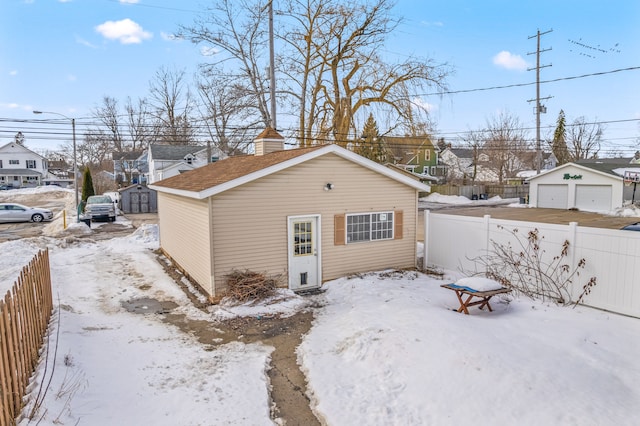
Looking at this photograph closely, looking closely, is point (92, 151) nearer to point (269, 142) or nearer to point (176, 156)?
point (176, 156)

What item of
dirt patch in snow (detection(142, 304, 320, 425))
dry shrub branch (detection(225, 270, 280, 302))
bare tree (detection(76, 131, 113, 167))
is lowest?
dirt patch in snow (detection(142, 304, 320, 425))

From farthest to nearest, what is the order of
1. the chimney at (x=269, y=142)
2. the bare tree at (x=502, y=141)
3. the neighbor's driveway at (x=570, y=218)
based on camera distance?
1. the bare tree at (x=502, y=141)
2. the neighbor's driveway at (x=570, y=218)
3. the chimney at (x=269, y=142)

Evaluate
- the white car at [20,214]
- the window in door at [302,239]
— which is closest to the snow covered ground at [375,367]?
the window in door at [302,239]

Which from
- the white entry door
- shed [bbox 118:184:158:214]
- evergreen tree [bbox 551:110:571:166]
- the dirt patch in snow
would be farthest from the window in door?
evergreen tree [bbox 551:110:571:166]

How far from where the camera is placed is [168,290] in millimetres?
9867

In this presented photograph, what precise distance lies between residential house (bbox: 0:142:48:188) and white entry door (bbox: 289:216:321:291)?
69.7 metres

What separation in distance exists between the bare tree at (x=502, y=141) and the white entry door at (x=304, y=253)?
40.5 metres

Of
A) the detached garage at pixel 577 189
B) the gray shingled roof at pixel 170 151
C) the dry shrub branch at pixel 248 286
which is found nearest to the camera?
the dry shrub branch at pixel 248 286

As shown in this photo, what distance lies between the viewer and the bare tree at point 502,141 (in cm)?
4572

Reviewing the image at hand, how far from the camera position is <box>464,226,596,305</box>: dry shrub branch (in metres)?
8.42

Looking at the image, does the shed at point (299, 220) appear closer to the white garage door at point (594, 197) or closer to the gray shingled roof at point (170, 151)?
the white garage door at point (594, 197)

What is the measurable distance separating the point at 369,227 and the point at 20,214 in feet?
82.8

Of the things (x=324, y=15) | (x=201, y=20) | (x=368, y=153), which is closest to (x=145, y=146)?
(x=368, y=153)

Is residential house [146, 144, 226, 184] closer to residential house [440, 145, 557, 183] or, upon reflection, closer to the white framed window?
residential house [440, 145, 557, 183]
